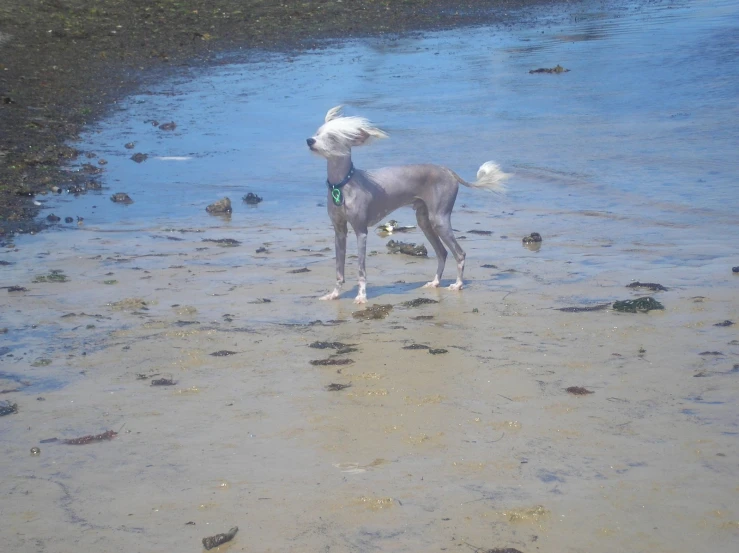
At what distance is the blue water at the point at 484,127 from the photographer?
10.1 meters

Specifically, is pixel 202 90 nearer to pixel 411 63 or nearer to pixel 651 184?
pixel 411 63

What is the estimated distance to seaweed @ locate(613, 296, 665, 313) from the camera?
20.6ft

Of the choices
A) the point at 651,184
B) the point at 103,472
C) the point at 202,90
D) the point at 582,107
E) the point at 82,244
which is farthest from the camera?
the point at 202,90

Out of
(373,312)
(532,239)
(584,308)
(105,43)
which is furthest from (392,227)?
(105,43)

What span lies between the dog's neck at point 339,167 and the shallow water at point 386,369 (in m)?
0.85

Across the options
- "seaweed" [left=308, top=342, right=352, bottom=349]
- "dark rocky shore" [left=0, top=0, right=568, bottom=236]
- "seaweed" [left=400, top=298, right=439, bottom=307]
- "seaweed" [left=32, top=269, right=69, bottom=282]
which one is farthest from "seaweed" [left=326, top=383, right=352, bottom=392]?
Answer: "dark rocky shore" [left=0, top=0, right=568, bottom=236]

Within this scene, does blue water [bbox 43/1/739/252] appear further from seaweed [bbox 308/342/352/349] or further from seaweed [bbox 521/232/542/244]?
seaweed [bbox 308/342/352/349]

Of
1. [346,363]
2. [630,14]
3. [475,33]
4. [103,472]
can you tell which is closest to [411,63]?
[475,33]

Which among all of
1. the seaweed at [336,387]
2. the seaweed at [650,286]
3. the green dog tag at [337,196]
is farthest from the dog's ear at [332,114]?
the seaweed at [336,387]

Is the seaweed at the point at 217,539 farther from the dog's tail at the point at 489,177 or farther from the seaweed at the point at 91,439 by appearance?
the dog's tail at the point at 489,177

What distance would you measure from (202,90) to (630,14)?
1432 centimetres

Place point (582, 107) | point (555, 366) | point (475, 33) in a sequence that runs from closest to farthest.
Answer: point (555, 366), point (582, 107), point (475, 33)

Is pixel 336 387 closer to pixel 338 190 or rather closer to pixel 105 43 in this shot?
pixel 338 190

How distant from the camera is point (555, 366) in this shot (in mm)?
5297
